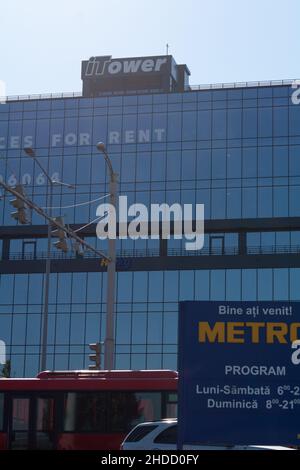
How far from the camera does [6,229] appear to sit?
72188 millimetres

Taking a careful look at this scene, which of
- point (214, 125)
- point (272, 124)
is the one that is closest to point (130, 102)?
point (214, 125)

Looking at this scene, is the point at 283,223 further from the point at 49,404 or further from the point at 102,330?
the point at 49,404

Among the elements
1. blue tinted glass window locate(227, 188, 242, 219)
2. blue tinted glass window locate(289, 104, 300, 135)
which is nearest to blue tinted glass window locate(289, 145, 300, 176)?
blue tinted glass window locate(289, 104, 300, 135)

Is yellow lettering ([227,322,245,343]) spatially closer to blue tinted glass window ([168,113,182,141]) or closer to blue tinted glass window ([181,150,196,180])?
blue tinted glass window ([181,150,196,180])

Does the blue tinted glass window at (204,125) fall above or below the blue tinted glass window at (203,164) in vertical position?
above

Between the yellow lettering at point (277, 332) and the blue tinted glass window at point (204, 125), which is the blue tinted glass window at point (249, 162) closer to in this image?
the blue tinted glass window at point (204, 125)

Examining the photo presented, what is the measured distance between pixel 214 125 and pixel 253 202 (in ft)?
26.4

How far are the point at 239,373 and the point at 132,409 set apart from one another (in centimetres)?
1233

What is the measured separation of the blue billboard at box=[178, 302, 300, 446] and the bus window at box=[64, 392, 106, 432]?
1240 centimetres

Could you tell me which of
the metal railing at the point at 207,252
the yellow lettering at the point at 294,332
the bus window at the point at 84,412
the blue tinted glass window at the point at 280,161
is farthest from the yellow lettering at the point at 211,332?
the blue tinted glass window at the point at 280,161

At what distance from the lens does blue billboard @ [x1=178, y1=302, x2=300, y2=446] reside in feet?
34.0

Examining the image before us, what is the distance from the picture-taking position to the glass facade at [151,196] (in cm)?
6838

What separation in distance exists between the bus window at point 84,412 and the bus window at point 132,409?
31 cm
